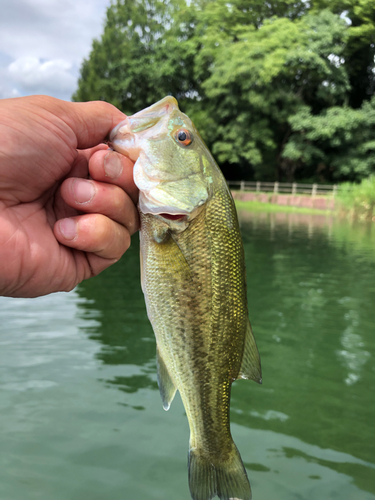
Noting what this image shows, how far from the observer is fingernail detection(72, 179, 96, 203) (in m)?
2.44

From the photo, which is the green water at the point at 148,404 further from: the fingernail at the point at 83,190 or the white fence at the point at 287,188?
the white fence at the point at 287,188

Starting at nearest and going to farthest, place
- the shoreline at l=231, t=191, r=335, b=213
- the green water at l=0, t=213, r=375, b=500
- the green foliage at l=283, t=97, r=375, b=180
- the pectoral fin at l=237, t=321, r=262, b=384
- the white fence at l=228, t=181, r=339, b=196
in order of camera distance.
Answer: the pectoral fin at l=237, t=321, r=262, b=384
the green water at l=0, t=213, r=375, b=500
the shoreline at l=231, t=191, r=335, b=213
the white fence at l=228, t=181, r=339, b=196
the green foliage at l=283, t=97, r=375, b=180

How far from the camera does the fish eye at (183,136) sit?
2229mm

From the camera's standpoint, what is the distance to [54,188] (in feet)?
8.92

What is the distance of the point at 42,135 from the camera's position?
93.8 inches

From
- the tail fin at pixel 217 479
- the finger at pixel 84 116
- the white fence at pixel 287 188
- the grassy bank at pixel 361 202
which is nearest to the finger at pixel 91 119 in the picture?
the finger at pixel 84 116

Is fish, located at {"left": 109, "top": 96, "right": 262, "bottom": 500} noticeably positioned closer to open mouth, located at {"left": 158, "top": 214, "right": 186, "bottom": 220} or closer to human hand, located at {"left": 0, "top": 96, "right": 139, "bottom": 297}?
open mouth, located at {"left": 158, "top": 214, "right": 186, "bottom": 220}

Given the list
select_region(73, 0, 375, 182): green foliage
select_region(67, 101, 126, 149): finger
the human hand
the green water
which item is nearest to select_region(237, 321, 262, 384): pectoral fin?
the human hand

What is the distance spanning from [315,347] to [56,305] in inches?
208

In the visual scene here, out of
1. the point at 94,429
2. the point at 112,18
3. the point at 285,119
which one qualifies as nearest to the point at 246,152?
the point at 285,119

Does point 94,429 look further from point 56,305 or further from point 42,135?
point 56,305

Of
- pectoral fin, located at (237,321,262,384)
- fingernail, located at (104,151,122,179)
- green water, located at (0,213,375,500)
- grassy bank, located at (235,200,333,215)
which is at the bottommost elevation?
green water, located at (0,213,375,500)

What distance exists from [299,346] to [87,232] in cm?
570

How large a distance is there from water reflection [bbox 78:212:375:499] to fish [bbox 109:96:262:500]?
2427 mm
